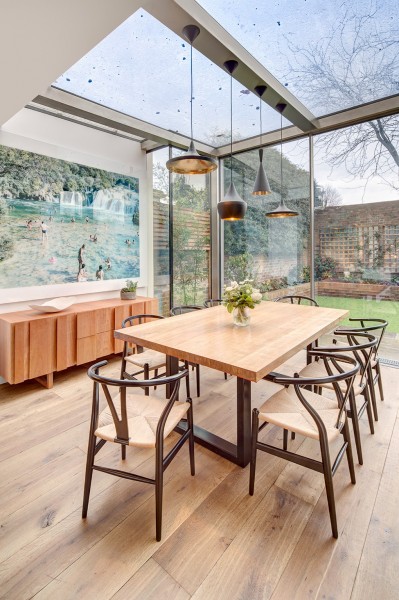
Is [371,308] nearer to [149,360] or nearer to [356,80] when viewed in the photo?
[356,80]

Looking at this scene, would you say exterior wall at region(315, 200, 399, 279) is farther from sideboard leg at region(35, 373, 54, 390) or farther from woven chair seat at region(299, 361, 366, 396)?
sideboard leg at region(35, 373, 54, 390)

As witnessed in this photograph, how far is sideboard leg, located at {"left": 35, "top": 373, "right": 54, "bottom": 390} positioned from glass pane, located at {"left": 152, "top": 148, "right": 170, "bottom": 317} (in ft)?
6.25

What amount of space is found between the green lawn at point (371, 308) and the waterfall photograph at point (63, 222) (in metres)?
2.78

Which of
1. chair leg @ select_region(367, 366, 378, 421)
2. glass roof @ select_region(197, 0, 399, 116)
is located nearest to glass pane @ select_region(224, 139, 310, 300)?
glass roof @ select_region(197, 0, 399, 116)

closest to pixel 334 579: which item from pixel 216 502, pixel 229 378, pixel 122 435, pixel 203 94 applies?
pixel 216 502

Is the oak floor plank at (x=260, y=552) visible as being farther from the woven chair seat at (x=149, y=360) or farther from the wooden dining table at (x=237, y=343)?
the woven chair seat at (x=149, y=360)

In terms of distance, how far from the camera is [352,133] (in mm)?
3750

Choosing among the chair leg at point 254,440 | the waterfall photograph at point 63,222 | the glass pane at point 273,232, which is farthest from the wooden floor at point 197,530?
the glass pane at point 273,232

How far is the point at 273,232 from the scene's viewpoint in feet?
14.7

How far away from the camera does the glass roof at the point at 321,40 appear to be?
7.01ft

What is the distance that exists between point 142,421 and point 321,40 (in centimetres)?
305

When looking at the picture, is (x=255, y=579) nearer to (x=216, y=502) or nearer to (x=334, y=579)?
(x=334, y=579)

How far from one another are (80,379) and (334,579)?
2.88 meters

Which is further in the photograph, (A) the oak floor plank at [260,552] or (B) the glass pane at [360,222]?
(B) the glass pane at [360,222]
